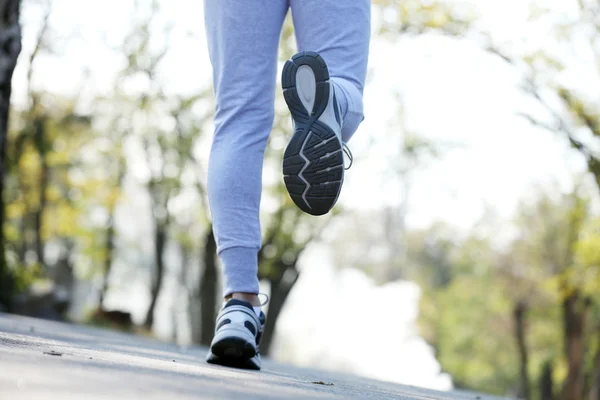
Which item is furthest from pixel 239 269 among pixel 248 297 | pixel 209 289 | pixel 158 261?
pixel 158 261

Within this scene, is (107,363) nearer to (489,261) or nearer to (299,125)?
(299,125)

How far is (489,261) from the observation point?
1515 inches

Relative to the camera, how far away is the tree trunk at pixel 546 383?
33.7m

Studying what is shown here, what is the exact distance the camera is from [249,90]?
8.94ft

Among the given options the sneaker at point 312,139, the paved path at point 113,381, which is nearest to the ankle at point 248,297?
the sneaker at point 312,139

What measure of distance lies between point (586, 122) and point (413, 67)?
7459mm

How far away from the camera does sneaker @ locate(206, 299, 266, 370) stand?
2453mm

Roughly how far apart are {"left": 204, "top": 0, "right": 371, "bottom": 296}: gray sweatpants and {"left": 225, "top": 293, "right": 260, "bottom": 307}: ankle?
0.01 m

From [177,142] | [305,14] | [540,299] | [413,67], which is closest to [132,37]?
[177,142]

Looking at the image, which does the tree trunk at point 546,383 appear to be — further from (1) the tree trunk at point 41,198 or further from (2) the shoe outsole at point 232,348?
(2) the shoe outsole at point 232,348

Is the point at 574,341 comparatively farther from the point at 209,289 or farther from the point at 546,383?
the point at 209,289

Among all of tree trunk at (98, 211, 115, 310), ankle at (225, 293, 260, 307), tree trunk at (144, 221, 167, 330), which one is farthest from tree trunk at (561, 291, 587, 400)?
ankle at (225, 293, 260, 307)

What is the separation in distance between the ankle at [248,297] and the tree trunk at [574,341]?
2418 centimetres

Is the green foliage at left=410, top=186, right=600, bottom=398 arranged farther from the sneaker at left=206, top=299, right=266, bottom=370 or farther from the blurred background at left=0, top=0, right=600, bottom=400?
the sneaker at left=206, top=299, right=266, bottom=370
